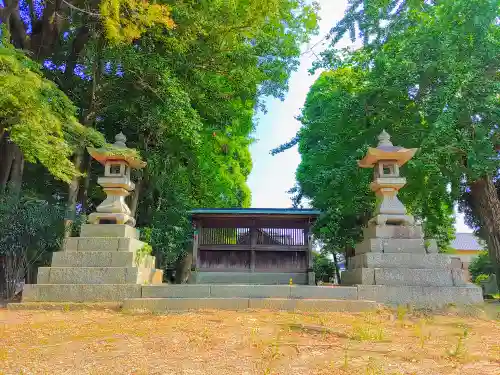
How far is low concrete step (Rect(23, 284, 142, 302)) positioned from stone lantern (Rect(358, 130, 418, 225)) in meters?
5.79

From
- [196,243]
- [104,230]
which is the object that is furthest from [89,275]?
[196,243]

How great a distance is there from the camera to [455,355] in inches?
155

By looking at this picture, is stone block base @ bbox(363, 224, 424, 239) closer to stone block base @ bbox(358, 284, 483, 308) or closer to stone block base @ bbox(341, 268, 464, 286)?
stone block base @ bbox(341, 268, 464, 286)

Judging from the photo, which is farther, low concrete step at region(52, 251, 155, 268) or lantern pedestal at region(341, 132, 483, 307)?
low concrete step at region(52, 251, 155, 268)

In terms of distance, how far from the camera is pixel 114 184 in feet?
28.7

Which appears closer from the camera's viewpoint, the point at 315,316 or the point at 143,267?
the point at 315,316

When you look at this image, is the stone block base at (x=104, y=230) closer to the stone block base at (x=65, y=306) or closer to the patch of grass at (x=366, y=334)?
the stone block base at (x=65, y=306)

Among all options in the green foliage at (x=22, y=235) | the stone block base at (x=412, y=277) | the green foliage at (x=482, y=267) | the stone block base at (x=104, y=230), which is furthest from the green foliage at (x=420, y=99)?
the green foliage at (x=482, y=267)

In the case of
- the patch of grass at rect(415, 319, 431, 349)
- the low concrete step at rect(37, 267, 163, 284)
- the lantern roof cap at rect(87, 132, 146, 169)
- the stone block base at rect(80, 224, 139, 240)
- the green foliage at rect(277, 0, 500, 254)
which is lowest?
the patch of grass at rect(415, 319, 431, 349)

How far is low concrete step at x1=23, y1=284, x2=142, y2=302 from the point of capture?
295 inches

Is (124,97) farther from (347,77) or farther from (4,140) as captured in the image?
(347,77)

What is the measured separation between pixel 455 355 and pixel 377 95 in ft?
29.8

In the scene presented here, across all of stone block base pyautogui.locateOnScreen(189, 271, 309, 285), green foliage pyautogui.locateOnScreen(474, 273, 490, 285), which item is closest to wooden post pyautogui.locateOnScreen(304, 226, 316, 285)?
stone block base pyautogui.locateOnScreen(189, 271, 309, 285)

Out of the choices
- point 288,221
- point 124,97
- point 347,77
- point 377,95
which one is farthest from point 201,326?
point 347,77
